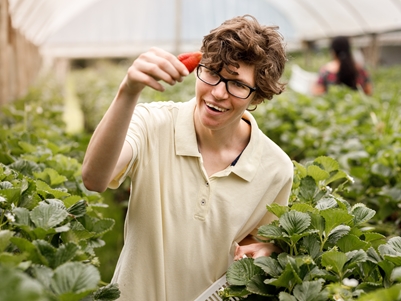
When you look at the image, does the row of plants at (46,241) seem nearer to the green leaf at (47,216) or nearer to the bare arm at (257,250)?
the green leaf at (47,216)

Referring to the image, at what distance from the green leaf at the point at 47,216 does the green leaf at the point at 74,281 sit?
10.9 inches

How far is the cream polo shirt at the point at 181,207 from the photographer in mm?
1896

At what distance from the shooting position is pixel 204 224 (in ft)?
6.28

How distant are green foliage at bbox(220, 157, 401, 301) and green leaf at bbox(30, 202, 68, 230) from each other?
1.69 ft

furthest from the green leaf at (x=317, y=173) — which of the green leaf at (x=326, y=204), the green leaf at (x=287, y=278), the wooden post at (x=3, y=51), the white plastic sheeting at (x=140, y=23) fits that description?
the white plastic sheeting at (x=140, y=23)

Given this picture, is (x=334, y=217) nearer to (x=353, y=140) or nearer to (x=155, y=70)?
(x=155, y=70)

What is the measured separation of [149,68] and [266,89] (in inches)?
26.0

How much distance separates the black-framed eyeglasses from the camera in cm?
178

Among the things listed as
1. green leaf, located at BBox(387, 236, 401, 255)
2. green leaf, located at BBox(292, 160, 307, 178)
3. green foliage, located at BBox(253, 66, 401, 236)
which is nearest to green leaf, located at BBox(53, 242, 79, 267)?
green leaf, located at BBox(387, 236, 401, 255)

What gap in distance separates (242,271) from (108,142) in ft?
→ 1.82

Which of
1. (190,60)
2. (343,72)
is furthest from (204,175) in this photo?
(343,72)

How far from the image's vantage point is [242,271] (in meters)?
1.59

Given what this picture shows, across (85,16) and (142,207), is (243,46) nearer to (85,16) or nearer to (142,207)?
(142,207)

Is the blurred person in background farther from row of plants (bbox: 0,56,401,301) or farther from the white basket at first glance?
the white basket
